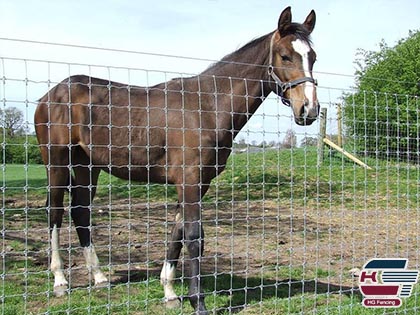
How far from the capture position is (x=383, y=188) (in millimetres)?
12367

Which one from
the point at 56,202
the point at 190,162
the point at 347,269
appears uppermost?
the point at 190,162

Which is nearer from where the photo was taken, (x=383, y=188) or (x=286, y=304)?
(x=286, y=304)

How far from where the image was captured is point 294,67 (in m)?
4.25

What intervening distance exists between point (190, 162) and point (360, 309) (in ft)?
6.41

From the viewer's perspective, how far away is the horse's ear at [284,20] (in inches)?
169

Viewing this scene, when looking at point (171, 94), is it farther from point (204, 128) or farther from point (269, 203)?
point (269, 203)

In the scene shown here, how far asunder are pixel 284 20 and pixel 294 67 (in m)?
0.43

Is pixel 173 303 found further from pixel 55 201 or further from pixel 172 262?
pixel 55 201

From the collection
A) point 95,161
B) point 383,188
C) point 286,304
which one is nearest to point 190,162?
point 95,161

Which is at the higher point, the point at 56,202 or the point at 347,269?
the point at 56,202

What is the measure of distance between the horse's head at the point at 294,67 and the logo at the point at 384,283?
5.07 ft

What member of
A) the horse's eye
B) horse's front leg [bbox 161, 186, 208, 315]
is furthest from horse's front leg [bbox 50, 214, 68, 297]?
the horse's eye

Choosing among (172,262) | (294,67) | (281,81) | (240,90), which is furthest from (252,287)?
(294,67)

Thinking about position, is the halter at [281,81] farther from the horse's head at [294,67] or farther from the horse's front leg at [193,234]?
the horse's front leg at [193,234]
